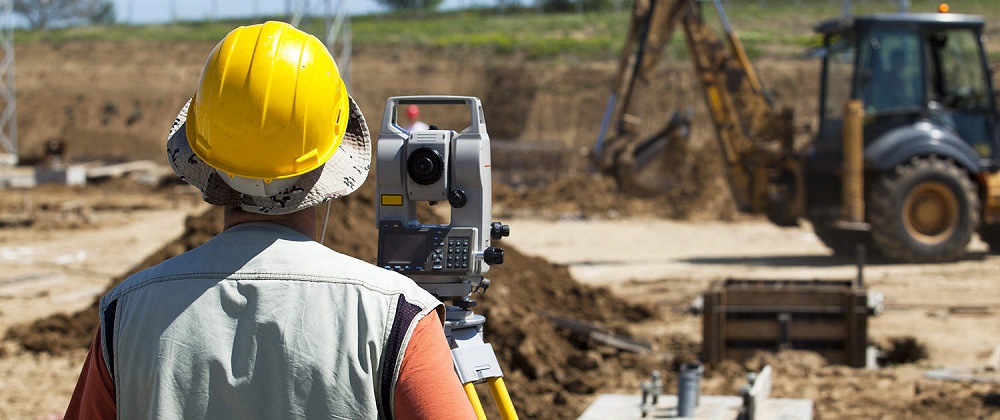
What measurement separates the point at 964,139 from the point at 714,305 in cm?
706

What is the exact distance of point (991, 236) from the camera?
14.3 meters

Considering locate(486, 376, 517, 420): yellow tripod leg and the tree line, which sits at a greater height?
the tree line

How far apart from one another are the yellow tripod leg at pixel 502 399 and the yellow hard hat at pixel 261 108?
4.31 feet

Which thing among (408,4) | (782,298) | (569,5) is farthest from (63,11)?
(782,298)

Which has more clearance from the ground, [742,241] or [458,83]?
[458,83]

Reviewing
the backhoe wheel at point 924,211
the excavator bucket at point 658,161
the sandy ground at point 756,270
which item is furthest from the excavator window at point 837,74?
the excavator bucket at point 658,161

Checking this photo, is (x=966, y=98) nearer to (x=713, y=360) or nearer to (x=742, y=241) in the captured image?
(x=742, y=241)

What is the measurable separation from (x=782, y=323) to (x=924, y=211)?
6.23m

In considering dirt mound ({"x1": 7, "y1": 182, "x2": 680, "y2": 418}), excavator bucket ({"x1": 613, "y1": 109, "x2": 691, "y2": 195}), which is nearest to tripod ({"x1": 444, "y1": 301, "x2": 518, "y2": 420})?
dirt mound ({"x1": 7, "y1": 182, "x2": 680, "y2": 418})

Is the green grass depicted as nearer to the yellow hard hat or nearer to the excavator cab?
the excavator cab

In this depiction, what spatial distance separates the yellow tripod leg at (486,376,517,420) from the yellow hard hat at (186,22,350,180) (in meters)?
1.31

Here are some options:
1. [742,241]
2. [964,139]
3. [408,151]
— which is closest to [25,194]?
[742,241]

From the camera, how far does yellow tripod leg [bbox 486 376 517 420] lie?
2902 mm

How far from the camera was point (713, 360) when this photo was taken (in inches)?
308
